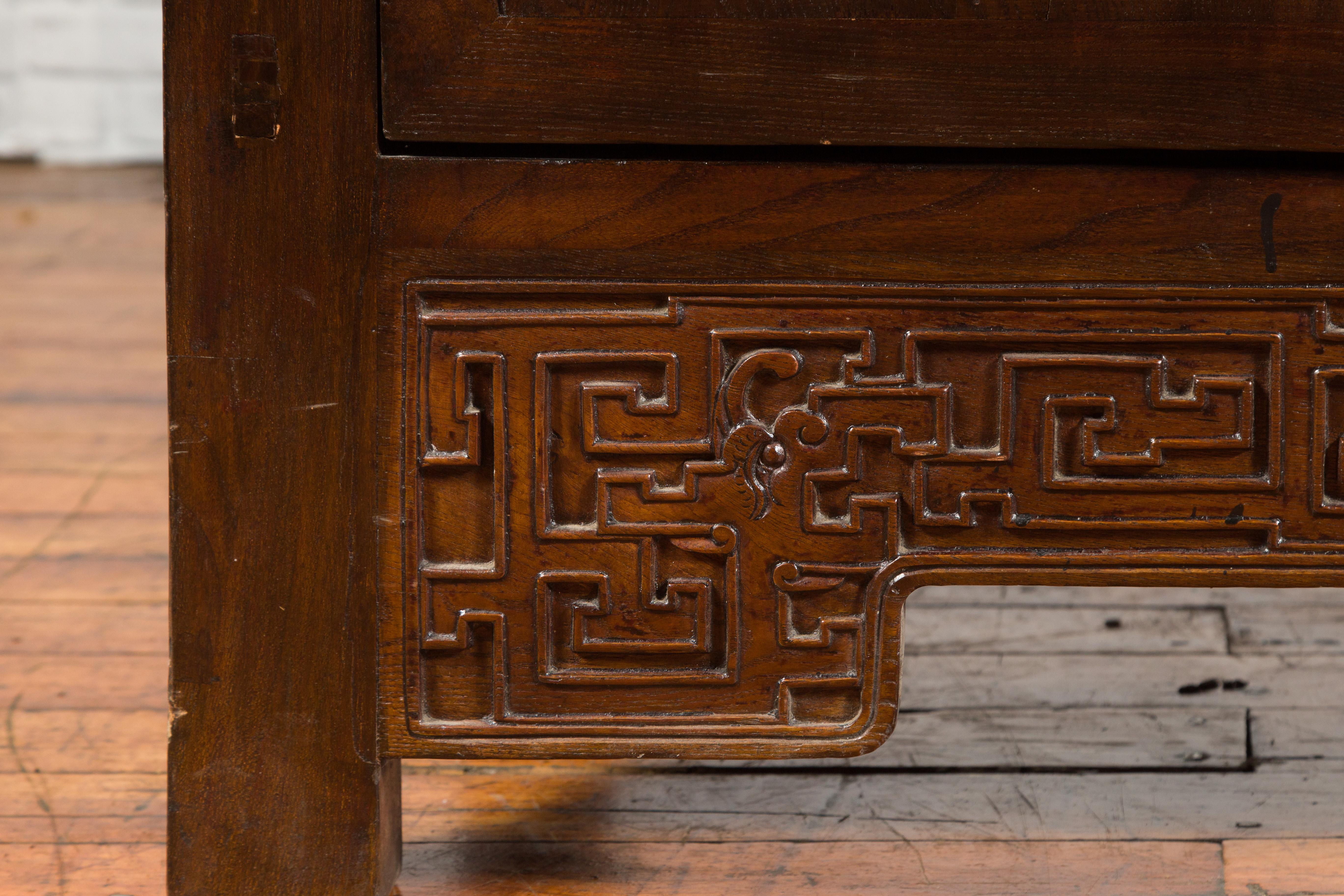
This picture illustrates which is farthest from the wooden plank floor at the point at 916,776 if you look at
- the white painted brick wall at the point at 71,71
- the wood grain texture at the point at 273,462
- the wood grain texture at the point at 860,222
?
the white painted brick wall at the point at 71,71

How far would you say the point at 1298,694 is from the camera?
1.26m

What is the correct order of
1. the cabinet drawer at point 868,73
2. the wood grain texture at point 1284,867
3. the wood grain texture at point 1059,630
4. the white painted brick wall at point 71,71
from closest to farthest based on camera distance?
1. the cabinet drawer at point 868,73
2. the wood grain texture at point 1284,867
3. the wood grain texture at point 1059,630
4. the white painted brick wall at point 71,71

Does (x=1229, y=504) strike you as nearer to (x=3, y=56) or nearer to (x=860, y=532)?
(x=860, y=532)

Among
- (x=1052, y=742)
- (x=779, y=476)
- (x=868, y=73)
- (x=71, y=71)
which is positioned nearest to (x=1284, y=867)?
(x=1052, y=742)

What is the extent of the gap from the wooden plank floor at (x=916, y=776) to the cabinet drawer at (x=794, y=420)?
0.16m

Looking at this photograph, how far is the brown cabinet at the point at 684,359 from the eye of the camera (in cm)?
80

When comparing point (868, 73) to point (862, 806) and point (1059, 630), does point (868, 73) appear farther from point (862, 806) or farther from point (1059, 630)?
point (1059, 630)

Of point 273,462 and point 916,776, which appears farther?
point 916,776

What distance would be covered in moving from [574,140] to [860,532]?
29 centimetres

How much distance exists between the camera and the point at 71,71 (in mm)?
3955

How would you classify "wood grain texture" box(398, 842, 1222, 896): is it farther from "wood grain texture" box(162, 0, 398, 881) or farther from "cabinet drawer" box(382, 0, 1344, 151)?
"cabinet drawer" box(382, 0, 1344, 151)

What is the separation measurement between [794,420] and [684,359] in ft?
0.25

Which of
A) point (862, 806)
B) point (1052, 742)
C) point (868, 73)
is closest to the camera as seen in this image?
point (868, 73)

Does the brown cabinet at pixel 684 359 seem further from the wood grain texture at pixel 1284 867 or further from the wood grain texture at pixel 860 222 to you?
the wood grain texture at pixel 1284 867
